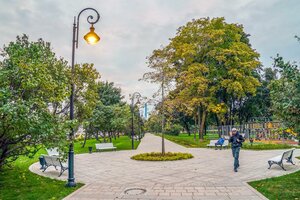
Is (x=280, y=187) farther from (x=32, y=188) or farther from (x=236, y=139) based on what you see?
(x=32, y=188)

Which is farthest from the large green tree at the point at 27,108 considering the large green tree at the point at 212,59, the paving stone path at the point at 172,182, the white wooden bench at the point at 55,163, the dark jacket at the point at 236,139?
the large green tree at the point at 212,59

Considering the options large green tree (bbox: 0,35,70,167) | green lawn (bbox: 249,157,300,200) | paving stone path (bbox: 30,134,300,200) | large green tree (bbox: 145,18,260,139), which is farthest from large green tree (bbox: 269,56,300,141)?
large green tree (bbox: 145,18,260,139)

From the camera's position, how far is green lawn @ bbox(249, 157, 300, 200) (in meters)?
6.72

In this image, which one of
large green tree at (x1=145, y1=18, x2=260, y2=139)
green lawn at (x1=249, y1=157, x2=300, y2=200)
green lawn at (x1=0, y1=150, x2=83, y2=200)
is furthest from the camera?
large green tree at (x1=145, y1=18, x2=260, y2=139)

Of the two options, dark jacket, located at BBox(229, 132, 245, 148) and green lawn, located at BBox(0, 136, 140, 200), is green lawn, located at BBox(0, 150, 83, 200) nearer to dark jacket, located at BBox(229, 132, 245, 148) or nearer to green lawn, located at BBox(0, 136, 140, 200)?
green lawn, located at BBox(0, 136, 140, 200)

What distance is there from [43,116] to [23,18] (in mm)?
7754

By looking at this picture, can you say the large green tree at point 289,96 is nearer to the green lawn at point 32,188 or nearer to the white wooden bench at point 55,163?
the green lawn at point 32,188

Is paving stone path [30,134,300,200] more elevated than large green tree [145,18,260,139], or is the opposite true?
large green tree [145,18,260,139]

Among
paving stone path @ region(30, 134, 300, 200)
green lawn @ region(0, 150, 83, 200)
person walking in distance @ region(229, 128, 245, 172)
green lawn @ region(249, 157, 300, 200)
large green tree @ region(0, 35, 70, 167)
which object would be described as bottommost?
green lawn @ region(0, 150, 83, 200)

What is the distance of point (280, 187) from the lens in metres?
7.57

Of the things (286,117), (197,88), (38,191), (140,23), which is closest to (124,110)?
(197,88)

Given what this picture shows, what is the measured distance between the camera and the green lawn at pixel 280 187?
672cm

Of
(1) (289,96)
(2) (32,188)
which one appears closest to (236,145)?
(1) (289,96)

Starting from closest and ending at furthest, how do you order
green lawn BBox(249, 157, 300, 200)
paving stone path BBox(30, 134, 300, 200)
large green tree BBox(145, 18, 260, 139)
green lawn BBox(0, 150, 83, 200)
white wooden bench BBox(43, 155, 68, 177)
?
green lawn BBox(249, 157, 300, 200) < paving stone path BBox(30, 134, 300, 200) < green lawn BBox(0, 150, 83, 200) < white wooden bench BBox(43, 155, 68, 177) < large green tree BBox(145, 18, 260, 139)
